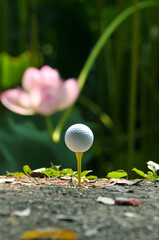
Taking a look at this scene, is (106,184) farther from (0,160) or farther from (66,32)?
(66,32)

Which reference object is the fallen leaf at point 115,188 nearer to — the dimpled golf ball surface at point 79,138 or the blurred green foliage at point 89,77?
the dimpled golf ball surface at point 79,138

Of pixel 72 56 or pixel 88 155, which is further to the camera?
pixel 72 56

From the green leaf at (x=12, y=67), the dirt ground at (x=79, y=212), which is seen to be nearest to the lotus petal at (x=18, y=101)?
the dirt ground at (x=79, y=212)

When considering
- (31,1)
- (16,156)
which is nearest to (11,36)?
(31,1)

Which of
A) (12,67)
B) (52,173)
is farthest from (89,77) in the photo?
(52,173)

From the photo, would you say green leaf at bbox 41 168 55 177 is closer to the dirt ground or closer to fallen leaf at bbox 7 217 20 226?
the dirt ground

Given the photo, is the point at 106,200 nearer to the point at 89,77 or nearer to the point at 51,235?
the point at 51,235

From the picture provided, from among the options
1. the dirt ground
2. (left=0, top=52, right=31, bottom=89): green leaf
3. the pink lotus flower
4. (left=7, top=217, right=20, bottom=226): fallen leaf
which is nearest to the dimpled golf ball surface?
the dirt ground
